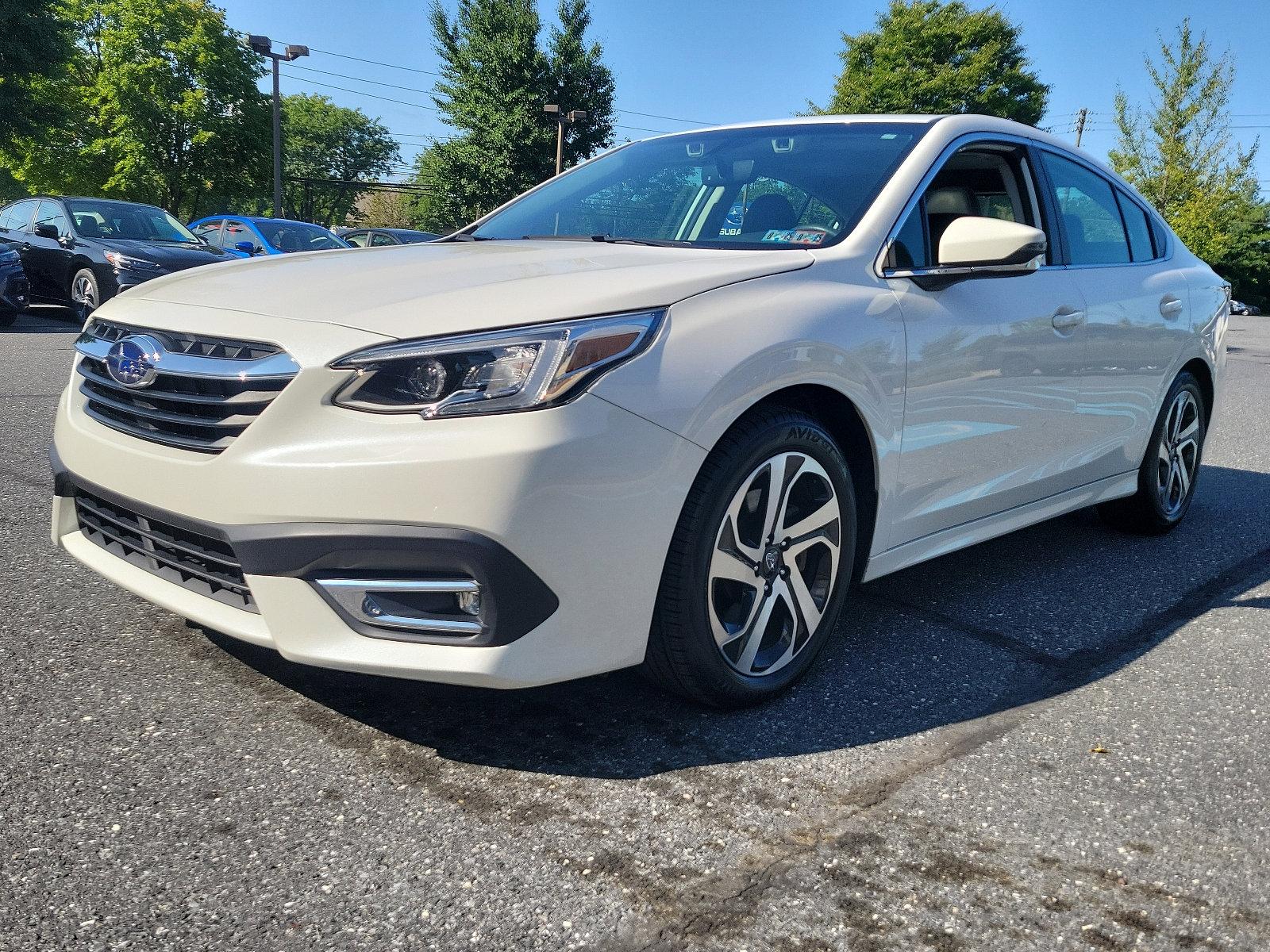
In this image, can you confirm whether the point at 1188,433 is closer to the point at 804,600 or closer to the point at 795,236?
the point at 795,236

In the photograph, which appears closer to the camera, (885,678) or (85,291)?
(885,678)

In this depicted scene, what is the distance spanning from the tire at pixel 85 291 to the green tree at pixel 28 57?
12277 mm

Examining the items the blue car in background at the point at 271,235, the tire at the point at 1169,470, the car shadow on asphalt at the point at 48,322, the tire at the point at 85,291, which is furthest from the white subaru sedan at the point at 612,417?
the blue car in background at the point at 271,235

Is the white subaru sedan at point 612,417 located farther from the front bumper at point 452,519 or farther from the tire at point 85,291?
the tire at point 85,291

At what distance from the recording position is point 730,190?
11.1 feet

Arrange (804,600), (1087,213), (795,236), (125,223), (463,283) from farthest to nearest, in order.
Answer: (125,223) → (1087,213) → (795,236) → (804,600) → (463,283)

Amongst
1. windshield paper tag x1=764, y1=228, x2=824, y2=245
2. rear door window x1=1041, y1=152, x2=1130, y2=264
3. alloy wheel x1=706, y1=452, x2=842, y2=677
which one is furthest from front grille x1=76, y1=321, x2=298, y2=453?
rear door window x1=1041, y1=152, x2=1130, y2=264

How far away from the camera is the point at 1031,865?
208 cm

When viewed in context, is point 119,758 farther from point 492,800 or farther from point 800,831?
point 800,831

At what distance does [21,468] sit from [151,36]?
4551 cm

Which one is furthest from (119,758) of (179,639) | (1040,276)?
(1040,276)

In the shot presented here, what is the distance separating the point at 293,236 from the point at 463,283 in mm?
12535

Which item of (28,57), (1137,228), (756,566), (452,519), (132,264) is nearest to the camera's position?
(452,519)

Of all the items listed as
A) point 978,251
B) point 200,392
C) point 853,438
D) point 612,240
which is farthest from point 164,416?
point 978,251
